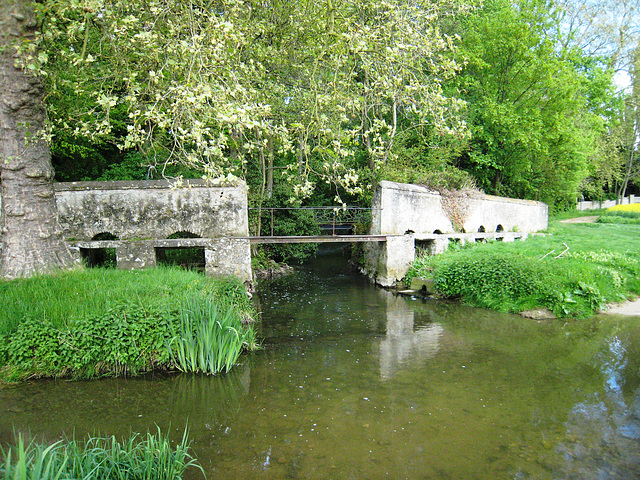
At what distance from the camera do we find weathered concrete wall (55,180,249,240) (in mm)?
10242

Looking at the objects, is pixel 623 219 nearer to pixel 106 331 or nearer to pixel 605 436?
pixel 605 436

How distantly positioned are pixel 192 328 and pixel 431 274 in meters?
8.23

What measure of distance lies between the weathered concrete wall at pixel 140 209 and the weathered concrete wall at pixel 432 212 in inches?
181

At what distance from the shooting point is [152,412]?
518 centimetres

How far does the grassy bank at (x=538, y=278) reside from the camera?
1027 centimetres

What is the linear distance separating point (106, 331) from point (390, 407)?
398cm

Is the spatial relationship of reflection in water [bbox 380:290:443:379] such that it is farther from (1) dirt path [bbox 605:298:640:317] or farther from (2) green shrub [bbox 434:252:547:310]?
(1) dirt path [bbox 605:298:640:317]

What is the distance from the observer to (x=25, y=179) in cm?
727

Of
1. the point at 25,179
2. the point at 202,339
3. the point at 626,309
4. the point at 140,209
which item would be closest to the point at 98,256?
the point at 140,209

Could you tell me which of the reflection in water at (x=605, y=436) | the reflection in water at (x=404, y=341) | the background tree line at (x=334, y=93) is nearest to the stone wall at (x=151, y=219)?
the background tree line at (x=334, y=93)

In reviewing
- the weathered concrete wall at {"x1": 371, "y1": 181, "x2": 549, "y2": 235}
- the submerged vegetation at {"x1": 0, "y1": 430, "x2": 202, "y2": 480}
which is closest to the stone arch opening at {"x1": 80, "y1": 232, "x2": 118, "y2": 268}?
the submerged vegetation at {"x1": 0, "y1": 430, "x2": 202, "y2": 480}

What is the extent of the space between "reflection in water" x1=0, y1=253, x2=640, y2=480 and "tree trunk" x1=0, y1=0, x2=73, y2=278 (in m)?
2.61

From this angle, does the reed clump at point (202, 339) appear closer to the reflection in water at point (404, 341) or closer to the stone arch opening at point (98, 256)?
the reflection in water at point (404, 341)

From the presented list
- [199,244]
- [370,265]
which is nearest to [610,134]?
[370,265]
